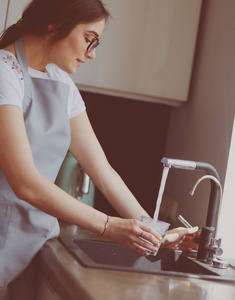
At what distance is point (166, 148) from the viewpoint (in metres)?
2.19

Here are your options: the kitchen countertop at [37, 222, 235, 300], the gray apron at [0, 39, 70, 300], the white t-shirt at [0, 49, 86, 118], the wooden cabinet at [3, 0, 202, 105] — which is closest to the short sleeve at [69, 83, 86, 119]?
the white t-shirt at [0, 49, 86, 118]

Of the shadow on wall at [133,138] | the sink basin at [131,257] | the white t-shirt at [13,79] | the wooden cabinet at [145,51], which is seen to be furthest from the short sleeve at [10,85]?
the shadow on wall at [133,138]

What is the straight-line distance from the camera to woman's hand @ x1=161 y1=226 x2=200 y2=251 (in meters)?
1.50

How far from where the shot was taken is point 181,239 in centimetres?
153

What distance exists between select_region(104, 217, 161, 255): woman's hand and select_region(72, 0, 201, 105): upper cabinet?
31.6 inches

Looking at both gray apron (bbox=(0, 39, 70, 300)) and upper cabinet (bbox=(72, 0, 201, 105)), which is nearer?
gray apron (bbox=(0, 39, 70, 300))

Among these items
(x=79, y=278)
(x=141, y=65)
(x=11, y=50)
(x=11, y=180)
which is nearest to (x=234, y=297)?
(x=79, y=278)

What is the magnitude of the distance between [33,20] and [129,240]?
2.13ft

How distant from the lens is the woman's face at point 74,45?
132 cm

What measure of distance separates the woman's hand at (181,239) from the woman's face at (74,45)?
583 millimetres

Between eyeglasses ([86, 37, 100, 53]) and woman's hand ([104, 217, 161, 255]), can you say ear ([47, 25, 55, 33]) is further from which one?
woman's hand ([104, 217, 161, 255])

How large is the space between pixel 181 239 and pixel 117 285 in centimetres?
56

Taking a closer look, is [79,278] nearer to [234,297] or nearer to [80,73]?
[234,297]

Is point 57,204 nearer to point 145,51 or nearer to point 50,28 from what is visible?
point 50,28
